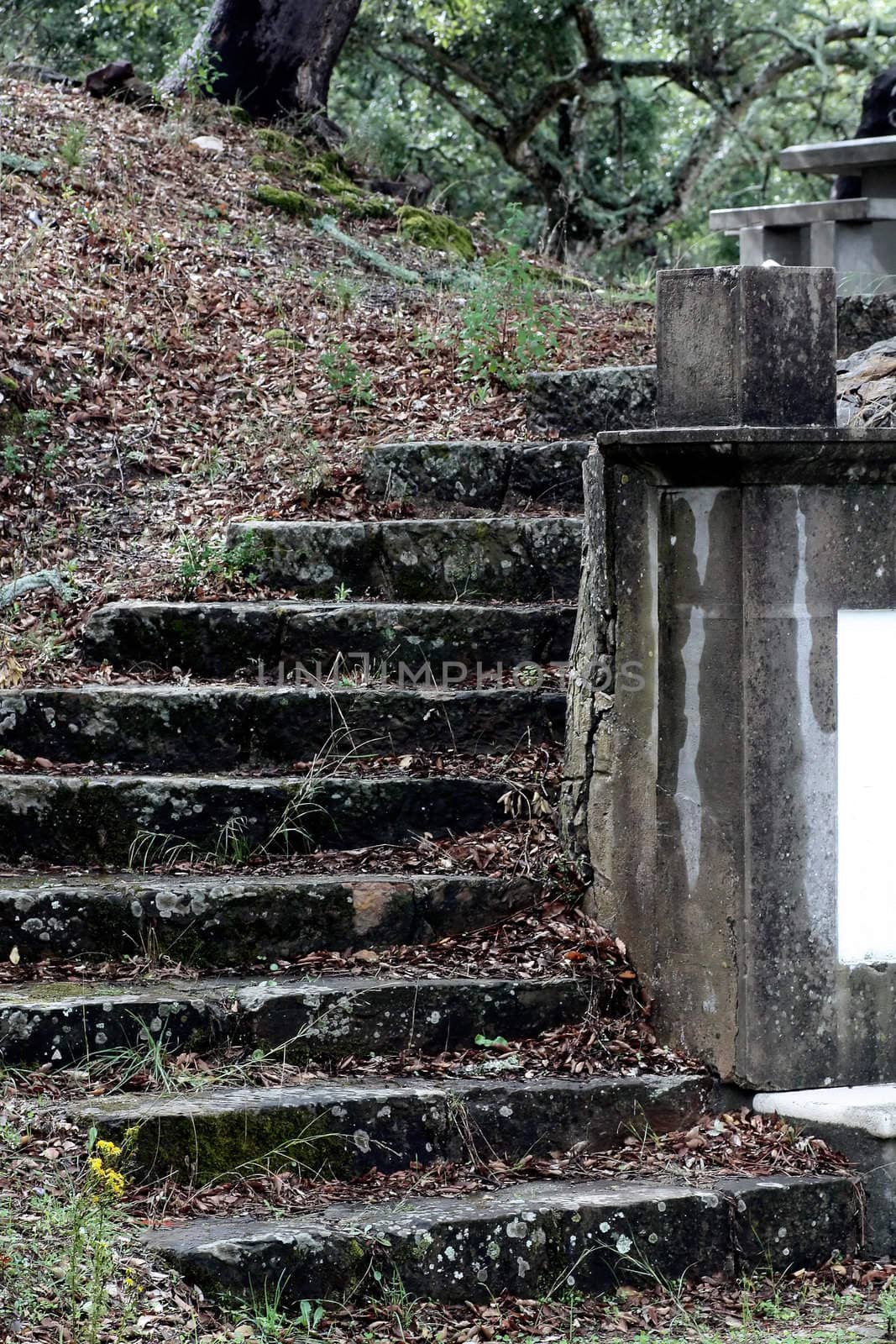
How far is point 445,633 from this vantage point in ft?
16.8

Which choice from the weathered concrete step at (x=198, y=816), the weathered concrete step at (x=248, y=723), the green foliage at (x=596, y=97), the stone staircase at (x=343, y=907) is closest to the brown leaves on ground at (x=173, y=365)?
the weathered concrete step at (x=248, y=723)

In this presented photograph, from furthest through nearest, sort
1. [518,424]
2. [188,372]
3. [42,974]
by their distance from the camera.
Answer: [188,372]
[518,424]
[42,974]

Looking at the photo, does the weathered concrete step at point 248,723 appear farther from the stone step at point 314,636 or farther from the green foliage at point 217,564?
the green foliage at point 217,564

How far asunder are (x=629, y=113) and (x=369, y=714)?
13.0m

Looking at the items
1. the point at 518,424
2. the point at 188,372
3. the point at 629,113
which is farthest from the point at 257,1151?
the point at 629,113

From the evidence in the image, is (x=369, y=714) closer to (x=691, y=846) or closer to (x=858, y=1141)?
(x=691, y=846)

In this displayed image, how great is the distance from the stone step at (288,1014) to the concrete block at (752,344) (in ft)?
5.33

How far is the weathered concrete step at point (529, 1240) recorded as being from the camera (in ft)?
9.90

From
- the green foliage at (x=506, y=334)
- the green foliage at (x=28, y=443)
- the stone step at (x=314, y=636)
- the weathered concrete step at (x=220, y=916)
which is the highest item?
the green foliage at (x=506, y=334)

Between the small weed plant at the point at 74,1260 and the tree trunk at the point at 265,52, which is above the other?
the tree trunk at the point at 265,52

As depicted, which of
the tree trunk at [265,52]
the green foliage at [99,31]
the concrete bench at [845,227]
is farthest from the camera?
the green foliage at [99,31]

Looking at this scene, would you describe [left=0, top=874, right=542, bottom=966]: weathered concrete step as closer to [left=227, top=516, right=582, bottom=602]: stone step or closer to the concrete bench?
[left=227, top=516, right=582, bottom=602]: stone step

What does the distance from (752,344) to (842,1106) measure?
1951 millimetres

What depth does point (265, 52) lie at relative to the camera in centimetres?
1110
